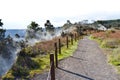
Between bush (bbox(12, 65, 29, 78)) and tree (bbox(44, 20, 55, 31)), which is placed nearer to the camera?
bush (bbox(12, 65, 29, 78))

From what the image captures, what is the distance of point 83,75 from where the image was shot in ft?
58.0

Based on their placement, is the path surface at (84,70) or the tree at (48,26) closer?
the path surface at (84,70)

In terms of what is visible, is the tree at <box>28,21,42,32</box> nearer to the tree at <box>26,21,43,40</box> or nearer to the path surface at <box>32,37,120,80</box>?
the tree at <box>26,21,43,40</box>

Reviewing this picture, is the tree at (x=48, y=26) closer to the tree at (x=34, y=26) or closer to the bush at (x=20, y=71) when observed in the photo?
the tree at (x=34, y=26)

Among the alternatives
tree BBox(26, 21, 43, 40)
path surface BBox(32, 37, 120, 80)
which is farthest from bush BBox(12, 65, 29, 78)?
tree BBox(26, 21, 43, 40)

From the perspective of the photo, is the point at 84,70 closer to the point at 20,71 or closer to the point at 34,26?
the point at 20,71

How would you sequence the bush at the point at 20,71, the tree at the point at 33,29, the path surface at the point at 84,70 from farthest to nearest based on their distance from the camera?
the tree at the point at 33,29
the bush at the point at 20,71
the path surface at the point at 84,70

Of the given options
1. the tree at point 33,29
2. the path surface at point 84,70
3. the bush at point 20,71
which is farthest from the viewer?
the tree at point 33,29

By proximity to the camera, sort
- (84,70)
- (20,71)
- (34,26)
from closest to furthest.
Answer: (20,71) → (84,70) → (34,26)

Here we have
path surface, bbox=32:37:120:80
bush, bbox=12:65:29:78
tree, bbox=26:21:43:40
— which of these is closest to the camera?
path surface, bbox=32:37:120:80

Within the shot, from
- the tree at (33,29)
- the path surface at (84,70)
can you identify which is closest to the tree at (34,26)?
the tree at (33,29)

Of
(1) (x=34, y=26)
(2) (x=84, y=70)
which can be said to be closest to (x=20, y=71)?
(2) (x=84, y=70)

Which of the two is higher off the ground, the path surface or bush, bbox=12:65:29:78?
bush, bbox=12:65:29:78

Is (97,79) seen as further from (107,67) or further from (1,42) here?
(1,42)
